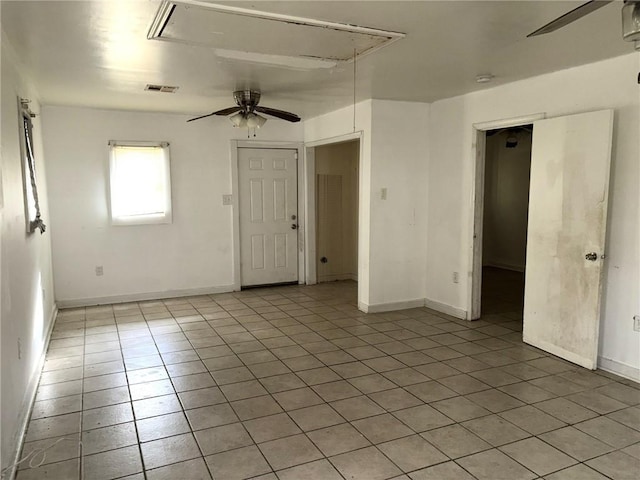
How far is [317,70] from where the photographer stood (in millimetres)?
3645

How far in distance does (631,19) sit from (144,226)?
5.21 meters

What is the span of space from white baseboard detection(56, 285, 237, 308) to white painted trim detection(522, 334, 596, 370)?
3771 millimetres

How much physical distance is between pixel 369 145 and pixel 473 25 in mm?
2318

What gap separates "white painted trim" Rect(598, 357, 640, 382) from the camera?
333cm

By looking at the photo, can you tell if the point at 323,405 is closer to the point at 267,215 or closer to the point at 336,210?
the point at 267,215

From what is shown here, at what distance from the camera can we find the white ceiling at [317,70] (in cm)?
243

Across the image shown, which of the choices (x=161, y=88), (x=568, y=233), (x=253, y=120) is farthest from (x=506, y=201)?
(x=161, y=88)

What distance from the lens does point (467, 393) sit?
10.3 feet

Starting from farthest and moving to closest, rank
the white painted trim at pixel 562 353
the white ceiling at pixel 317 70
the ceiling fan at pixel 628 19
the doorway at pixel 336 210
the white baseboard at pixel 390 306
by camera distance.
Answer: the doorway at pixel 336 210, the white baseboard at pixel 390 306, the white painted trim at pixel 562 353, the white ceiling at pixel 317 70, the ceiling fan at pixel 628 19

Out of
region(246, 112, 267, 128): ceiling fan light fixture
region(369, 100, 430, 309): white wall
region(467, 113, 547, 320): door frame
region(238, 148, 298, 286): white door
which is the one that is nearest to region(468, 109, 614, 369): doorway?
region(467, 113, 547, 320): door frame

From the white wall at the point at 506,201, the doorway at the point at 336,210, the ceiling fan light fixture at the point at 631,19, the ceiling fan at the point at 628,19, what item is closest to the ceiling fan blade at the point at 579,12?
the ceiling fan at the point at 628,19

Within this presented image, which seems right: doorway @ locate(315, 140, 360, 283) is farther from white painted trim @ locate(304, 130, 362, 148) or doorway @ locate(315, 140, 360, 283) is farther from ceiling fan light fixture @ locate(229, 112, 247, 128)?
ceiling fan light fixture @ locate(229, 112, 247, 128)

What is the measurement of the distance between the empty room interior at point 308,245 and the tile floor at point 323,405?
0.02 m

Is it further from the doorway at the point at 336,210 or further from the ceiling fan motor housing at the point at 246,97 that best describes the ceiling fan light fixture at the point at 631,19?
the doorway at the point at 336,210
